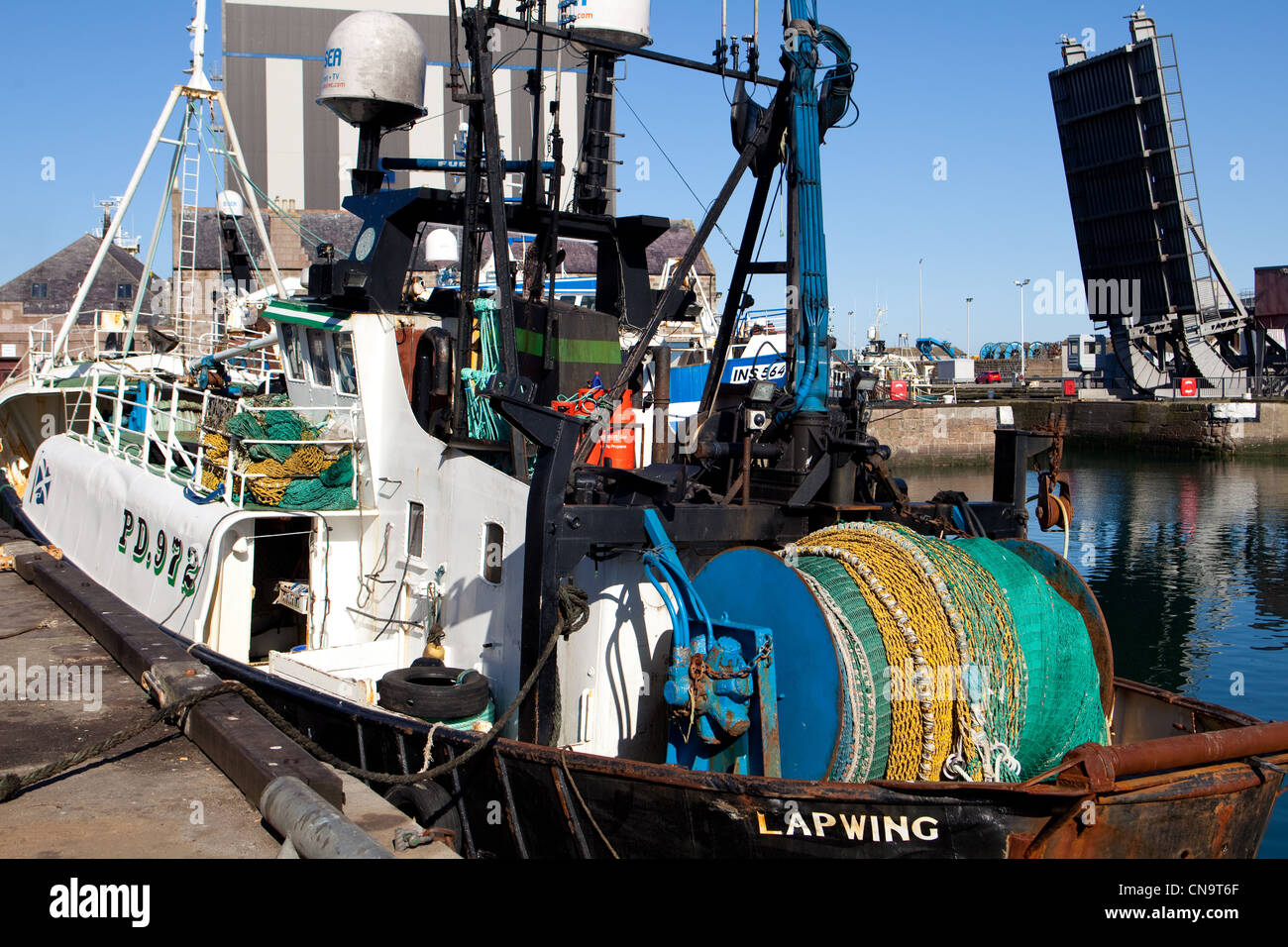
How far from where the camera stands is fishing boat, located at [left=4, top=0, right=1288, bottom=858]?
649 cm

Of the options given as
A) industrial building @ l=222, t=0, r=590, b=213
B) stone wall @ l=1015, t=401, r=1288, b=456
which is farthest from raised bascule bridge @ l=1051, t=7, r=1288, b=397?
industrial building @ l=222, t=0, r=590, b=213

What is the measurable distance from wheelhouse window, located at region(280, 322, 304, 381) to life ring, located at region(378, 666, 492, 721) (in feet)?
16.5

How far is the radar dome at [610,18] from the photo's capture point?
467 inches

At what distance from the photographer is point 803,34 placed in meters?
9.05

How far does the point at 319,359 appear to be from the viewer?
11758mm

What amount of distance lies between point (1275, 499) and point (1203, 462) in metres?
10.7

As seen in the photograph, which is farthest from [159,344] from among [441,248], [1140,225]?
[1140,225]

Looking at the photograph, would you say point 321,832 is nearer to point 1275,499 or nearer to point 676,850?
point 676,850

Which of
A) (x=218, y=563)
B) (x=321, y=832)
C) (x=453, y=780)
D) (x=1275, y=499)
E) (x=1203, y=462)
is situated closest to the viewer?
(x=321, y=832)

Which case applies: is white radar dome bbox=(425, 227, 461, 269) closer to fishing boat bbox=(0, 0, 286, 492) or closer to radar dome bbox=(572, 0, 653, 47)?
fishing boat bbox=(0, 0, 286, 492)

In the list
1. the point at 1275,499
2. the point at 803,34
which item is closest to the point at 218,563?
the point at 803,34
